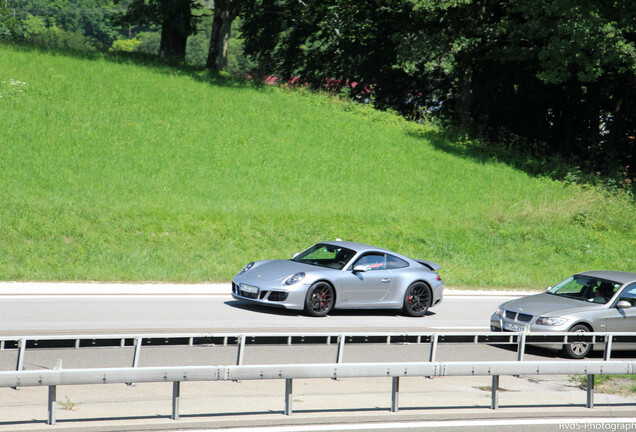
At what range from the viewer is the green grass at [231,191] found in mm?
18891

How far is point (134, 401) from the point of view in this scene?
7.47 meters

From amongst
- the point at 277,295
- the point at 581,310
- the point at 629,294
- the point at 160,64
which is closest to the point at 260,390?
the point at 277,295

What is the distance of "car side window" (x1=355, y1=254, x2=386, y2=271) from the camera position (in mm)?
14250

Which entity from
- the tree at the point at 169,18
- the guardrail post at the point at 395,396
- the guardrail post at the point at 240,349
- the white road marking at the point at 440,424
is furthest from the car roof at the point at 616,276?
the tree at the point at 169,18

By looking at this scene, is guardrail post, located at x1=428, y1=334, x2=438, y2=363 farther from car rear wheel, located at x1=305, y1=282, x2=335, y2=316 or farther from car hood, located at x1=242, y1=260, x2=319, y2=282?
car hood, located at x1=242, y1=260, x2=319, y2=282

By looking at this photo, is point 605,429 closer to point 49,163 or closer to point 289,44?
point 49,163

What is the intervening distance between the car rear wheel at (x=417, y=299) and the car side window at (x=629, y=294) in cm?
395

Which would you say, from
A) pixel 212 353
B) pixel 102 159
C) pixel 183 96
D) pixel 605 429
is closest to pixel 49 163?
pixel 102 159

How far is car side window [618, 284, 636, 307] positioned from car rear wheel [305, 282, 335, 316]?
16.6 ft

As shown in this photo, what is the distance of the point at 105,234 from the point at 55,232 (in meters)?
1.23

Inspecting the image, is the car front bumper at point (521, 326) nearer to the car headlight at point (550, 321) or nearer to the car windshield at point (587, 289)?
the car headlight at point (550, 321)

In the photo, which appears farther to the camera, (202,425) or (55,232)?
(55,232)

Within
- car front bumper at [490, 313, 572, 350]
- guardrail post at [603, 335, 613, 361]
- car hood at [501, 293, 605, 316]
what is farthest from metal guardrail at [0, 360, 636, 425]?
car hood at [501, 293, 605, 316]

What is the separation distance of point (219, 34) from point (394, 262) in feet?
95.0
